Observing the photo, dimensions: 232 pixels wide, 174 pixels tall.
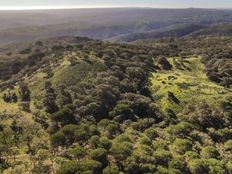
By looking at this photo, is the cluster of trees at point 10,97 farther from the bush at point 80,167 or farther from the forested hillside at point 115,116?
the bush at point 80,167

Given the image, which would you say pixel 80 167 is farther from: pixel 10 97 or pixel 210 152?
pixel 10 97

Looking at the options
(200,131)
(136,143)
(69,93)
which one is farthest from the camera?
(69,93)

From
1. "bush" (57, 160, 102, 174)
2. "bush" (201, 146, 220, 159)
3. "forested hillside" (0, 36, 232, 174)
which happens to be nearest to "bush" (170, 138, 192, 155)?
"forested hillside" (0, 36, 232, 174)

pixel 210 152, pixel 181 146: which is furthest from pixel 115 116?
pixel 210 152

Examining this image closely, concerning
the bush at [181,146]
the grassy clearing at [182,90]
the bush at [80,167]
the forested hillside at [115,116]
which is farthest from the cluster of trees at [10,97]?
the bush at [181,146]

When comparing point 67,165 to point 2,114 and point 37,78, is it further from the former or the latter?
point 37,78

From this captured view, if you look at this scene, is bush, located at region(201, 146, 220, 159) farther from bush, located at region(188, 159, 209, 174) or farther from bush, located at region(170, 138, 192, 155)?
bush, located at region(188, 159, 209, 174)

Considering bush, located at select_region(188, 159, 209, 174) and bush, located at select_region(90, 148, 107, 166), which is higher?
bush, located at select_region(90, 148, 107, 166)

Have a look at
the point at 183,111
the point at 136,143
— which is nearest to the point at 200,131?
the point at 183,111
